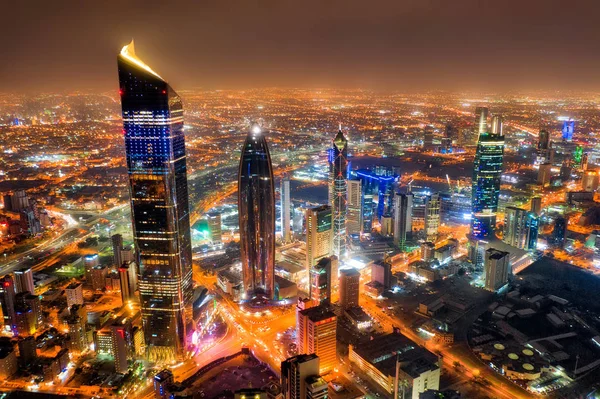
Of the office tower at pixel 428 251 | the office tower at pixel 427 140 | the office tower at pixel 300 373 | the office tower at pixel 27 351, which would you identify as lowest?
the office tower at pixel 27 351

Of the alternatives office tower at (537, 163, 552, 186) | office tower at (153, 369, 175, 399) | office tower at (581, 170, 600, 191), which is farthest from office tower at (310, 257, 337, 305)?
office tower at (581, 170, 600, 191)

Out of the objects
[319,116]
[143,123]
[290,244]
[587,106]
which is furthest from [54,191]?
[587,106]

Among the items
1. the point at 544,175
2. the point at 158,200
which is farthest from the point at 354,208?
the point at 544,175

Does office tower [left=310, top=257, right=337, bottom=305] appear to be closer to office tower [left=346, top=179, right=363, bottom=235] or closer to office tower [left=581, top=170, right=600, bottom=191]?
office tower [left=346, top=179, right=363, bottom=235]

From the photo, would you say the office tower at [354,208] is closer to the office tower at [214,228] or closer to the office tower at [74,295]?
the office tower at [214,228]

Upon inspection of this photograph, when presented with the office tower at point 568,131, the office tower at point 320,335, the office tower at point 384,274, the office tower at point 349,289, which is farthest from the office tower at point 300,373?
the office tower at point 568,131

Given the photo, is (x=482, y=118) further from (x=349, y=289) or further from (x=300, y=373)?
(x=300, y=373)

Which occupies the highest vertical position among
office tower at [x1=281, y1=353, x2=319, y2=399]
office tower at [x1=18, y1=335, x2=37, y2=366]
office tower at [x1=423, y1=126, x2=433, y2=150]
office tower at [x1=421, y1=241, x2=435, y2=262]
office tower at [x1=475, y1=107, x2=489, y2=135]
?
office tower at [x1=475, y1=107, x2=489, y2=135]
